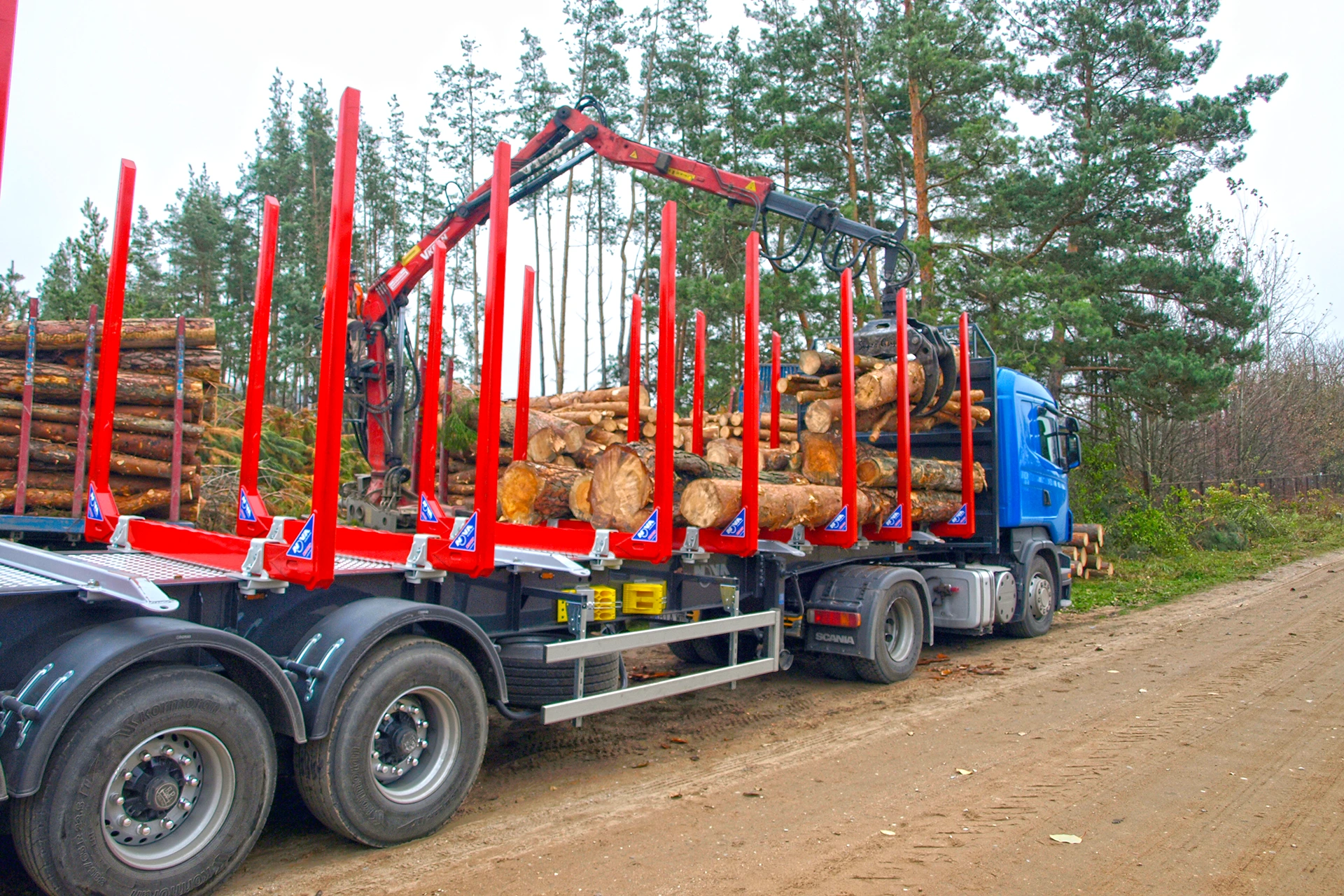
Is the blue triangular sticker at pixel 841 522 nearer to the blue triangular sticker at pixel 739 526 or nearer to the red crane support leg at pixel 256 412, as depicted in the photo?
the blue triangular sticker at pixel 739 526

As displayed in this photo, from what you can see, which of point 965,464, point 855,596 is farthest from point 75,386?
point 965,464

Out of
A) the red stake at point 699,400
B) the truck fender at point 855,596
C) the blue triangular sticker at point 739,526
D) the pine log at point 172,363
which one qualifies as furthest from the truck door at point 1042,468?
the pine log at point 172,363

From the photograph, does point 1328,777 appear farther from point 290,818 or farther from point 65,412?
point 65,412

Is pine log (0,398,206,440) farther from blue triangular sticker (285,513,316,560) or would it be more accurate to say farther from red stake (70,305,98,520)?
blue triangular sticker (285,513,316,560)

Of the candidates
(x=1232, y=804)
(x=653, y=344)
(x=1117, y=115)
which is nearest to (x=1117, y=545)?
(x=1117, y=115)

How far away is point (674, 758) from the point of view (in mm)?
5680

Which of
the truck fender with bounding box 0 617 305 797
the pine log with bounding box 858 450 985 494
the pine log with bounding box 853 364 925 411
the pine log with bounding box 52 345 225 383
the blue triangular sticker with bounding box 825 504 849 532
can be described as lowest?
the truck fender with bounding box 0 617 305 797

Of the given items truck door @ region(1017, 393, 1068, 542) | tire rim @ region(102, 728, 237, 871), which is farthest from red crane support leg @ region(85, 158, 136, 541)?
truck door @ region(1017, 393, 1068, 542)

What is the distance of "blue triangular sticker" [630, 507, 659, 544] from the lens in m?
5.48

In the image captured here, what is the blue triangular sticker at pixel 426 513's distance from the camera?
5.78m

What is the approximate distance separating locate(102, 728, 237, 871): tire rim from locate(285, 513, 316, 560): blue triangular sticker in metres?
0.79

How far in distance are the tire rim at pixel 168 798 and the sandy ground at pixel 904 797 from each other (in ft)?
1.28

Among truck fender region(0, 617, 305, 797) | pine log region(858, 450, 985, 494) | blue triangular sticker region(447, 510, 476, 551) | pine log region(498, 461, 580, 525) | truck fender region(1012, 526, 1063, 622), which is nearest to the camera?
truck fender region(0, 617, 305, 797)

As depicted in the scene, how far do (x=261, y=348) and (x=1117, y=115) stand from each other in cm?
2057
